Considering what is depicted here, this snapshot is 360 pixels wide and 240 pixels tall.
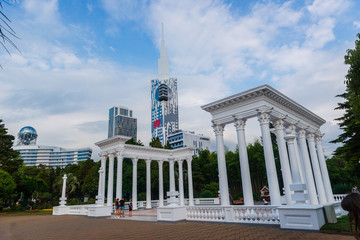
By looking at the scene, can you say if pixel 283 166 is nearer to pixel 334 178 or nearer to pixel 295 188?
pixel 295 188

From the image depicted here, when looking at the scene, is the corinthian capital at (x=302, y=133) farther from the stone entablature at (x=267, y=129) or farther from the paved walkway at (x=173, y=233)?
the paved walkway at (x=173, y=233)

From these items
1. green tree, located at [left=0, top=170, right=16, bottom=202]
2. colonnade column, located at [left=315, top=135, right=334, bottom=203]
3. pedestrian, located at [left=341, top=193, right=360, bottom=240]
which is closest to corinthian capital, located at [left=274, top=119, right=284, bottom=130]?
colonnade column, located at [left=315, top=135, right=334, bottom=203]

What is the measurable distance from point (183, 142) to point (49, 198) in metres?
71.4

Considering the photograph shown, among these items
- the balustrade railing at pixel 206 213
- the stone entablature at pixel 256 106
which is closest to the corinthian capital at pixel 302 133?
the stone entablature at pixel 256 106

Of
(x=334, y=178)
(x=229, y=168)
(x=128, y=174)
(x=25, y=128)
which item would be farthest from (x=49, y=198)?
(x=25, y=128)

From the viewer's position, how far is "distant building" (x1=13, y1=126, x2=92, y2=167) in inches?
6019

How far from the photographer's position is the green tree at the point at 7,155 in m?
35.9

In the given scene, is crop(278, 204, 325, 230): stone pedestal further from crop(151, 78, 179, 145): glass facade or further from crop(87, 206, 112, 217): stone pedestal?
crop(151, 78, 179, 145): glass facade

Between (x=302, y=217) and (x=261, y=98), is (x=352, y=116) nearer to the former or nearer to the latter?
(x=261, y=98)

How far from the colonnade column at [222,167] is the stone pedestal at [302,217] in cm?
500

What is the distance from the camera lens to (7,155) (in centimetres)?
3775

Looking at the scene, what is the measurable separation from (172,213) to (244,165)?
223 inches

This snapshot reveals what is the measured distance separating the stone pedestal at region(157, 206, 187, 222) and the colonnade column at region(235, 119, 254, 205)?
4148 mm

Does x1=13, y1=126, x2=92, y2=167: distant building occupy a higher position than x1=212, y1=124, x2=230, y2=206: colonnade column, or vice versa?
x1=13, y1=126, x2=92, y2=167: distant building
